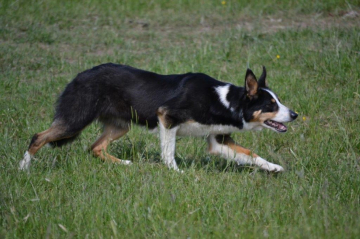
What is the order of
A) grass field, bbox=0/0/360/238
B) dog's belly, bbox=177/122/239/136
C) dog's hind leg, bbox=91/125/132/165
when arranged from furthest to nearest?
dog's hind leg, bbox=91/125/132/165
dog's belly, bbox=177/122/239/136
grass field, bbox=0/0/360/238

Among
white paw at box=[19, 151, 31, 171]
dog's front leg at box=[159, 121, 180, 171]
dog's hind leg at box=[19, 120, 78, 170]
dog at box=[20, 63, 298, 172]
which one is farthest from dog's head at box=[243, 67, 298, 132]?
white paw at box=[19, 151, 31, 171]

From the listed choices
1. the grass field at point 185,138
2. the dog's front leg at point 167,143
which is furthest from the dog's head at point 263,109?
the dog's front leg at point 167,143

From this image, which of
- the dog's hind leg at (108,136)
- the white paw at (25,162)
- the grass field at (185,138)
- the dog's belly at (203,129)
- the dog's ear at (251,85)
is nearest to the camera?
the grass field at (185,138)

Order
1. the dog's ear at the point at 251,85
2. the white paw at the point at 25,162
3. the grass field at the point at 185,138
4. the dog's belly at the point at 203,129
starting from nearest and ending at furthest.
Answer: the grass field at the point at 185,138 < the white paw at the point at 25,162 < the dog's ear at the point at 251,85 < the dog's belly at the point at 203,129

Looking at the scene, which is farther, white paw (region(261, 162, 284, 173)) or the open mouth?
the open mouth

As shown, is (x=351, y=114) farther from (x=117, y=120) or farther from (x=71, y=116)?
(x=71, y=116)

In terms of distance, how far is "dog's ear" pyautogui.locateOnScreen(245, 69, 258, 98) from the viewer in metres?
5.44

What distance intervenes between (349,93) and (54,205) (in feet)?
14.8

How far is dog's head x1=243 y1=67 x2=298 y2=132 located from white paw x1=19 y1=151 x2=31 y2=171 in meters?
2.22

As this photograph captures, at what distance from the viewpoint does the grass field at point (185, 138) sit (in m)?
4.06

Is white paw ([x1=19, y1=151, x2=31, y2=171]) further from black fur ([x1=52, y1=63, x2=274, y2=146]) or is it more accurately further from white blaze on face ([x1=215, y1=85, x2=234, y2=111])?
white blaze on face ([x1=215, y1=85, x2=234, y2=111])

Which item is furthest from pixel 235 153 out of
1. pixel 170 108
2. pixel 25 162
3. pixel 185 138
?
pixel 25 162

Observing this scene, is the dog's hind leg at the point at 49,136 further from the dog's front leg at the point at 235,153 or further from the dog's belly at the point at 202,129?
the dog's front leg at the point at 235,153

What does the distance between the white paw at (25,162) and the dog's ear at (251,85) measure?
2.29m
